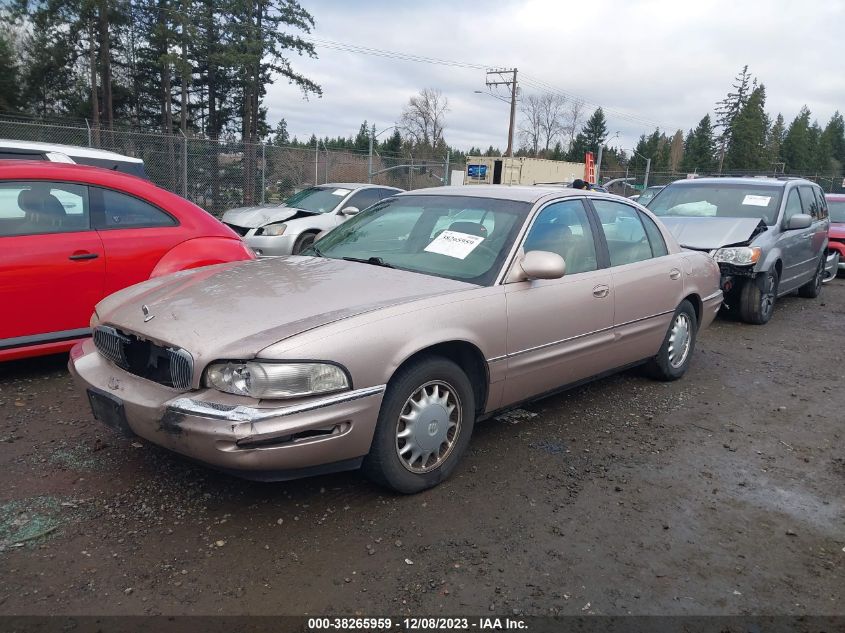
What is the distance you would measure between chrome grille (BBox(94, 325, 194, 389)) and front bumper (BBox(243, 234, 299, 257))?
19.8 feet

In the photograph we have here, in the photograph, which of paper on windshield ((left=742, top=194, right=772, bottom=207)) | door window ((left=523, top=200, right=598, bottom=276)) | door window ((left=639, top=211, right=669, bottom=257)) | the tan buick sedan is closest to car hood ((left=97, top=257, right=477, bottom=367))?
the tan buick sedan

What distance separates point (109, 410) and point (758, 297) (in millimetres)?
7076

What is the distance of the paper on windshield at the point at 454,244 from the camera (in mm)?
3692

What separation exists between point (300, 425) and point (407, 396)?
0.58 meters

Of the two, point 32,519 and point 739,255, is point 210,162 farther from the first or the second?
point 32,519

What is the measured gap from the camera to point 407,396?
297 centimetres

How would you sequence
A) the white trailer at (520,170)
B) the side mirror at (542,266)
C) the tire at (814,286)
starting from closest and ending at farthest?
the side mirror at (542,266), the tire at (814,286), the white trailer at (520,170)

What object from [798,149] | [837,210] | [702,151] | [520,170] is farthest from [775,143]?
[837,210]

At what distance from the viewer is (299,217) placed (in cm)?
994

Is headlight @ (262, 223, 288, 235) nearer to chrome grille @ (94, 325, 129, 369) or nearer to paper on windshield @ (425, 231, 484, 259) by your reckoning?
paper on windshield @ (425, 231, 484, 259)

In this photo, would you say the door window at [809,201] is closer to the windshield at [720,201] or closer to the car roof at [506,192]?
the windshield at [720,201]

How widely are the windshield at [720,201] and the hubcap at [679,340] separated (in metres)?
3.41

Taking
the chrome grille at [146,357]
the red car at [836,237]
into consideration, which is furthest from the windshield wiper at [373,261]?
the red car at [836,237]

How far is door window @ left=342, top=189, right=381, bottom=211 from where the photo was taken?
10513 mm
